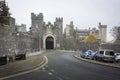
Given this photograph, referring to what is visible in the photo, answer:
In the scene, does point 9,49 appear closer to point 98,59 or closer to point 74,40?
point 98,59

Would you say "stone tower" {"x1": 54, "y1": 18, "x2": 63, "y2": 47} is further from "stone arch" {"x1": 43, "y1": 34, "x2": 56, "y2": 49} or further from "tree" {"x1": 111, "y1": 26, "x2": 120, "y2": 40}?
"tree" {"x1": 111, "y1": 26, "x2": 120, "y2": 40}

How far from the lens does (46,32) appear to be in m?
88.4

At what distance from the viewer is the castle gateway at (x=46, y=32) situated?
3474 inches

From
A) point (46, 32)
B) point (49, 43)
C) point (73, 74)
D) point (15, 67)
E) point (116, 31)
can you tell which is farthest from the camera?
point (116, 31)

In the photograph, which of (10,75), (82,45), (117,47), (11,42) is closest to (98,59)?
(117,47)

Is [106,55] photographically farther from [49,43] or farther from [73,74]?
[49,43]

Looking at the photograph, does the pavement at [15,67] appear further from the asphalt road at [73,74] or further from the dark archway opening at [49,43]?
the dark archway opening at [49,43]

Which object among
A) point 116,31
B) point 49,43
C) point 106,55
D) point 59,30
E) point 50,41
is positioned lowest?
point 106,55

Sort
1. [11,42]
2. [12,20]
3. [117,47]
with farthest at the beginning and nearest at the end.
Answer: [117,47] < [12,20] < [11,42]

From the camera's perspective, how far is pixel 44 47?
87.5 metres

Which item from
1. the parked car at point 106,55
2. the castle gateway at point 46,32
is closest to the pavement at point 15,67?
the parked car at point 106,55

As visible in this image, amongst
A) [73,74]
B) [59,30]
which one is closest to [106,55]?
[73,74]

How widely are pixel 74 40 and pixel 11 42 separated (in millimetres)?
54857

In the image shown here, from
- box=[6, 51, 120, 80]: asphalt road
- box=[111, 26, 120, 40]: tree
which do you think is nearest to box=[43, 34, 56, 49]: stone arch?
box=[111, 26, 120, 40]: tree
